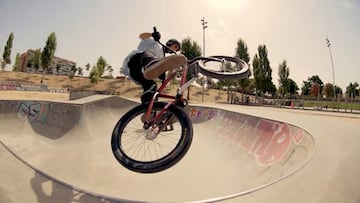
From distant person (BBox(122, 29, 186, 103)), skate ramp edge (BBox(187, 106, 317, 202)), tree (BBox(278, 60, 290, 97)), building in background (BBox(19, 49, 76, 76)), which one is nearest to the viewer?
distant person (BBox(122, 29, 186, 103))

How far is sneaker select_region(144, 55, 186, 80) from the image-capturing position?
3.27 metres

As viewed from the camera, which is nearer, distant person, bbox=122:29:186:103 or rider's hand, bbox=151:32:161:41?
rider's hand, bbox=151:32:161:41

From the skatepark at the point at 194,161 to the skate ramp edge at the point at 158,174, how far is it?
0.10ft

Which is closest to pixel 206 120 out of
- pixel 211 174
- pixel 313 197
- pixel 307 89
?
pixel 211 174

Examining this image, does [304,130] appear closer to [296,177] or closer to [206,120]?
[296,177]

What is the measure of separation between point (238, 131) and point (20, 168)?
785 centimetres

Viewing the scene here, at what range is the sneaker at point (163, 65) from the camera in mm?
3268

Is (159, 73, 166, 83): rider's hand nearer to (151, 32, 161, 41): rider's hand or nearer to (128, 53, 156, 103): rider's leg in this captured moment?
(128, 53, 156, 103): rider's leg

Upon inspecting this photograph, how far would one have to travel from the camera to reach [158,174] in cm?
692

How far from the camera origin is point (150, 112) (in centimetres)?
357

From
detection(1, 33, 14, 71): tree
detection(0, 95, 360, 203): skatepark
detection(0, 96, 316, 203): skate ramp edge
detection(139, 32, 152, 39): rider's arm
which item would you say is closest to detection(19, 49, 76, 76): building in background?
detection(1, 33, 14, 71): tree

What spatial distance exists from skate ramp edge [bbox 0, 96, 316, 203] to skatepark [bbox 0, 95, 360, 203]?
0.03 metres

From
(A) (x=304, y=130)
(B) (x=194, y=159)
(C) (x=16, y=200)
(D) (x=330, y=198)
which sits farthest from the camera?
(B) (x=194, y=159)

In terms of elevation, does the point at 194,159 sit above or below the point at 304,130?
below
